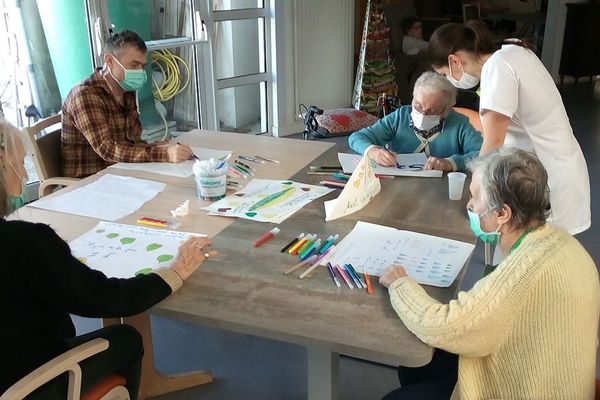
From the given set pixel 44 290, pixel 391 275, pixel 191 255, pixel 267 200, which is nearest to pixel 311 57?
pixel 267 200

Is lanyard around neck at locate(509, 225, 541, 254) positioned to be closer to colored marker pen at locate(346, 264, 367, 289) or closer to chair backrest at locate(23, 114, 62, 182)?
colored marker pen at locate(346, 264, 367, 289)

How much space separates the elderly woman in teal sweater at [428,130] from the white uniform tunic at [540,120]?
0.26 metres

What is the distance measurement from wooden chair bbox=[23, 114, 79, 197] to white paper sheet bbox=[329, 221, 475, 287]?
121cm

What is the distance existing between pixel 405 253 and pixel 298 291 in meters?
0.32

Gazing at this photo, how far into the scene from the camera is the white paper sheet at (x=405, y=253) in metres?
1.39

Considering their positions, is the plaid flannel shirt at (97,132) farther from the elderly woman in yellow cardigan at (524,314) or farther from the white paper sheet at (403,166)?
the elderly woman in yellow cardigan at (524,314)

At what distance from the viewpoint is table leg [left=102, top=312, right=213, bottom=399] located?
197cm

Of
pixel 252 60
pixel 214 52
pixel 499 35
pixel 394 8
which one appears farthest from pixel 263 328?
pixel 499 35

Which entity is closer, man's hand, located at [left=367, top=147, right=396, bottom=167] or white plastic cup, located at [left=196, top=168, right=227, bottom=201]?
white plastic cup, located at [left=196, top=168, right=227, bottom=201]

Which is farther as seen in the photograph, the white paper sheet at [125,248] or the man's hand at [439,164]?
the man's hand at [439,164]

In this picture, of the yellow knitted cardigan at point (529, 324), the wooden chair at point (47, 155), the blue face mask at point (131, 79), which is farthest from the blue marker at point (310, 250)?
the blue face mask at point (131, 79)

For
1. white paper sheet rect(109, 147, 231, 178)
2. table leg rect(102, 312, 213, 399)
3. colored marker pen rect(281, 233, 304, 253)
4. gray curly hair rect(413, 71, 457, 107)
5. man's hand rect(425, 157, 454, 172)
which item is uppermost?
gray curly hair rect(413, 71, 457, 107)

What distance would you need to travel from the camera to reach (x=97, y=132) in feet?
7.57

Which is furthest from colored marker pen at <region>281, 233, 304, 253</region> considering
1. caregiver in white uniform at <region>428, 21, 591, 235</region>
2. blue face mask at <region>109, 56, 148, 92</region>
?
blue face mask at <region>109, 56, 148, 92</region>
